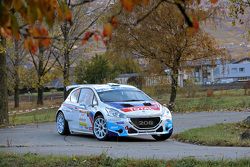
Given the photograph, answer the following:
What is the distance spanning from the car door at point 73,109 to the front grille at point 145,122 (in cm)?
259

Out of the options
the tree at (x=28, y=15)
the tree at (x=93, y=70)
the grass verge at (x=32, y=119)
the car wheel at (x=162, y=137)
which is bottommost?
the grass verge at (x=32, y=119)

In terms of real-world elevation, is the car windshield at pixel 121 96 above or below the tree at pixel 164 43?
below

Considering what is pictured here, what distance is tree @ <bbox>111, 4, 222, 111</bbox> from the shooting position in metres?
35.7

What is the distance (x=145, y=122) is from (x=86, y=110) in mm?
2099

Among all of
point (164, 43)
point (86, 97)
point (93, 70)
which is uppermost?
point (164, 43)

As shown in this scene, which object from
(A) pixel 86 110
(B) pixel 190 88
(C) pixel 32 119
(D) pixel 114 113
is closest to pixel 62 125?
(A) pixel 86 110

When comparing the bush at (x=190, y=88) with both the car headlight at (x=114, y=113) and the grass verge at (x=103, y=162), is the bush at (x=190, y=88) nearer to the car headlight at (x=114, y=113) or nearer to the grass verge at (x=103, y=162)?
the car headlight at (x=114, y=113)

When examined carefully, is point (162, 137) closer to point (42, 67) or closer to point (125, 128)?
point (125, 128)

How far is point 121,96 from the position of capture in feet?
52.9

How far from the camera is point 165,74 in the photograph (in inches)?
1524

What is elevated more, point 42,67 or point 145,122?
point 42,67

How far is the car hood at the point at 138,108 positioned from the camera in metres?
15.0

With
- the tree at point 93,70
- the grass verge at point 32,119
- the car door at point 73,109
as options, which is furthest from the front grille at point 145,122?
the tree at point 93,70

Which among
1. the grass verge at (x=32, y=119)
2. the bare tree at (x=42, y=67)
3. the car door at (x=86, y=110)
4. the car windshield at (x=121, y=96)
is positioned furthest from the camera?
the bare tree at (x=42, y=67)
